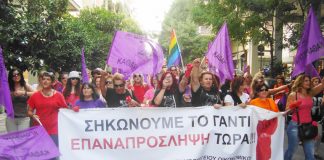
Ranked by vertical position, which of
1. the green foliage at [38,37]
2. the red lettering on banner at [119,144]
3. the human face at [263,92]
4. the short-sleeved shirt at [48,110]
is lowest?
the red lettering on banner at [119,144]

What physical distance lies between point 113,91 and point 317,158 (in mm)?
3764

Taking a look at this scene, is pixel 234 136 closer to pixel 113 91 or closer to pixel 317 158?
pixel 113 91

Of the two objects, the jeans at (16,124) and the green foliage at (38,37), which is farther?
the green foliage at (38,37)

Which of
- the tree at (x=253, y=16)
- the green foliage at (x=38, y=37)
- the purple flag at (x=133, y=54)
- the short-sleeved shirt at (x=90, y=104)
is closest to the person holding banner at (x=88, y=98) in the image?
the short-sleeved shirt at (x=90, y=104)

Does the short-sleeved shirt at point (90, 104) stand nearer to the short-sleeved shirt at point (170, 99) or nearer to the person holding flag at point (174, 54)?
the short-sleeved shirt at point (170, 99)

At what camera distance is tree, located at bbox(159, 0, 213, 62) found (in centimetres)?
5662

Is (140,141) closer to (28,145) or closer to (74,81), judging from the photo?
(28,145)

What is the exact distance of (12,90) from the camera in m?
7.55

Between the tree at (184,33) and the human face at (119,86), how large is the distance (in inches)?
1754

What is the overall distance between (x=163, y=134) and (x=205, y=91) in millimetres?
951

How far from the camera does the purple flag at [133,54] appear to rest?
9.54m

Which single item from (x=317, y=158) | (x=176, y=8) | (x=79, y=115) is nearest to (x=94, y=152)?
(x=79, y=115)

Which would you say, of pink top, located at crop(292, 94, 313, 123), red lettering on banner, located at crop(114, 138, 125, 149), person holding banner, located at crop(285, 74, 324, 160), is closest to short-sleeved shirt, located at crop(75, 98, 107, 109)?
red lettering on banner, located at crop(114, 138, 125, 149)

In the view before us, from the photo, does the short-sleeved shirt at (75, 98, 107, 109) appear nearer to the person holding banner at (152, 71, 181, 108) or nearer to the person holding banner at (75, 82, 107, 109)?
the person holding banner at (75, 82, 107, 109)
